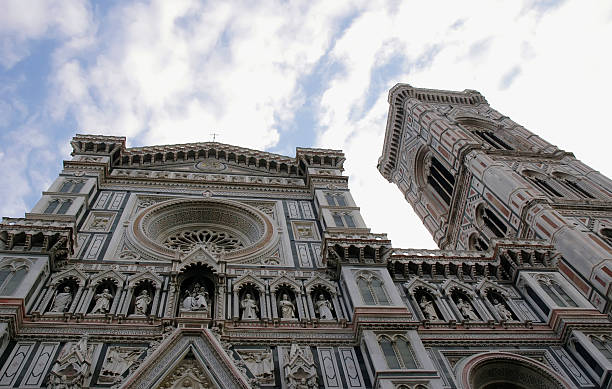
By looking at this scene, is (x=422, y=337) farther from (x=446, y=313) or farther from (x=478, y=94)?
(x=478, y=94)

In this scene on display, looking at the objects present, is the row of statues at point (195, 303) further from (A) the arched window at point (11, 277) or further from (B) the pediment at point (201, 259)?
(A) the arched window at point (11, 277)

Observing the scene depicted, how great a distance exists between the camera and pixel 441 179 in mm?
27469

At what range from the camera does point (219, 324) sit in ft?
36.5

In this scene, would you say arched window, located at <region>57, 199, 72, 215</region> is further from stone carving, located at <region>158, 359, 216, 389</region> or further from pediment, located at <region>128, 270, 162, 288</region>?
stone carving, located at <region>158, 359, 216, 389</region>

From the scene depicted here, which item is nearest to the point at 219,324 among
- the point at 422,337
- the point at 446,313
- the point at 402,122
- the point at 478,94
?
the point at 422,337

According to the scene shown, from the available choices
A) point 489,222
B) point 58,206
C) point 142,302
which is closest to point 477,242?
point 489,222

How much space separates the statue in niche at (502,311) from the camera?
1269 cm

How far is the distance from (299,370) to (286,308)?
2118mm

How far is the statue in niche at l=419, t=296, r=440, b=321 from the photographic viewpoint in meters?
12.5

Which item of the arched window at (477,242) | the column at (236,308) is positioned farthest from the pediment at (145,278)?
the arched window at (477,242)

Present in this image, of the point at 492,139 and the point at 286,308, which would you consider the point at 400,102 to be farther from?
the point at 286,308

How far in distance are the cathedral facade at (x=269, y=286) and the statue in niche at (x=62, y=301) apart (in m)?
0.05

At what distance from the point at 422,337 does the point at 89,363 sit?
245 inches

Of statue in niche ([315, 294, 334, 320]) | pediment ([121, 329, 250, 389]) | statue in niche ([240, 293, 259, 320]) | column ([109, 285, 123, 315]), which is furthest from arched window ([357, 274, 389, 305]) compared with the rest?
column ([109, 285, 123, 315])
